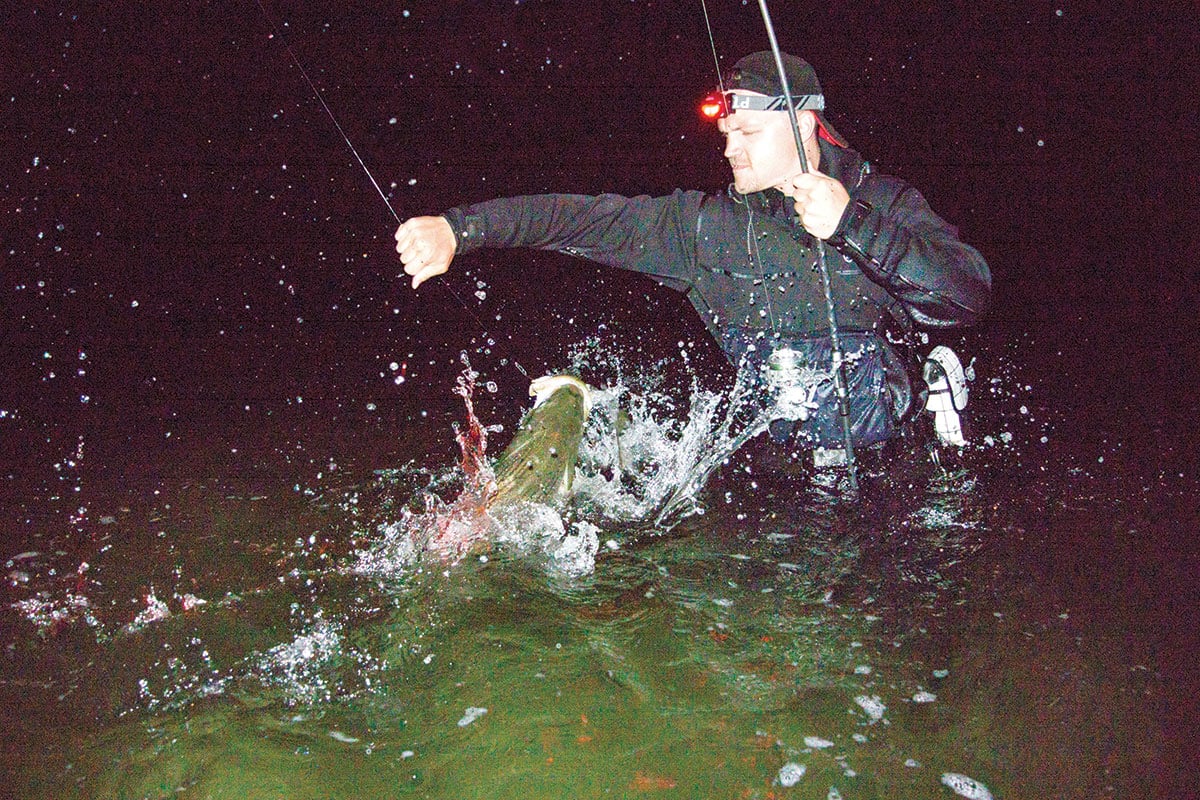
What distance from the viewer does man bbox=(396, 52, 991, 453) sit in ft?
13.1

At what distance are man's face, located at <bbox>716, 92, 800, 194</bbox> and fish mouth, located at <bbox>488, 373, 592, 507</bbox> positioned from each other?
1338 millimetres

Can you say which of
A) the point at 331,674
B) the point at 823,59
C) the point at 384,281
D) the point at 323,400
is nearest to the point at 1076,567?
the point at 331,674

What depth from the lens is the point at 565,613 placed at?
10.1 feet

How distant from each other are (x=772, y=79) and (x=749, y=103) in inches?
6.5

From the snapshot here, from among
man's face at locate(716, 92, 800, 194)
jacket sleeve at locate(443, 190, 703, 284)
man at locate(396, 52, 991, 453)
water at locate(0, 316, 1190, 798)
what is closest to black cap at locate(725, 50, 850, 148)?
man at locate(396, 52, 991, 453)

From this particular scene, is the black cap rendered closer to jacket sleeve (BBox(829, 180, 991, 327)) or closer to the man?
the man

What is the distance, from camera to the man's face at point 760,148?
13.2ft

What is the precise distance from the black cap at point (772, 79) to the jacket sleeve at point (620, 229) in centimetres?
56

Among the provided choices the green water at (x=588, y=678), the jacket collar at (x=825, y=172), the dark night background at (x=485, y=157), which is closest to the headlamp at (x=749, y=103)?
the jacket collar at (x=825, y=172)

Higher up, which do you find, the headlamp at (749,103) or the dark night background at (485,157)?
the dark night background at (485,157)

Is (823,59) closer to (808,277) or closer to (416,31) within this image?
(416,31)

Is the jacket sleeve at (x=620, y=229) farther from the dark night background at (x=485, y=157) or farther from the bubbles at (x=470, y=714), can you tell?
the dark night background at (x=485, y=157)

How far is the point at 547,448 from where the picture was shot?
415cm

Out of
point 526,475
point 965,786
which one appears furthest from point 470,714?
point 526,475
